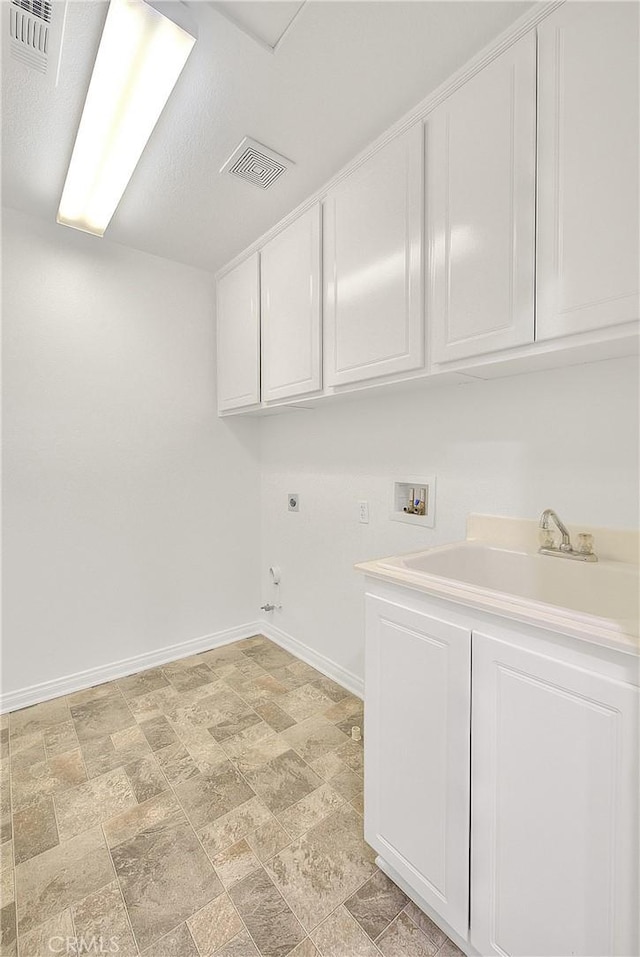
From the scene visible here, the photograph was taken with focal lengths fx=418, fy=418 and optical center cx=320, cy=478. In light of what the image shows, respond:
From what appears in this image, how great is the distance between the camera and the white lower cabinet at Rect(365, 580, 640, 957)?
2.44 ft

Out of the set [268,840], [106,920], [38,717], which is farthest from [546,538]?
[38,717]

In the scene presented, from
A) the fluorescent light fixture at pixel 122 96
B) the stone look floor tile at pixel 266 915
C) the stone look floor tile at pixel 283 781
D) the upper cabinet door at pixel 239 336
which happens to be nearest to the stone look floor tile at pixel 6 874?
the stone look floor tile at pixel 266 915

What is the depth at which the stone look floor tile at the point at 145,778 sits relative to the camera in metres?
1.58

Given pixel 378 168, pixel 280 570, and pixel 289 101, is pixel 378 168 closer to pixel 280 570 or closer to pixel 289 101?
pixel 289 101

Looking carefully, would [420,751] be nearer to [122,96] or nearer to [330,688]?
[330,688]

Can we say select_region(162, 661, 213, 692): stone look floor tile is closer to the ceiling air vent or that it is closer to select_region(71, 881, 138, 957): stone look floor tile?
select_region(71, 881, 138, 957): stone look floor tile

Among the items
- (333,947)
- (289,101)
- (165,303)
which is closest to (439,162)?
(289,101)

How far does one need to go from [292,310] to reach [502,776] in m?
1.92

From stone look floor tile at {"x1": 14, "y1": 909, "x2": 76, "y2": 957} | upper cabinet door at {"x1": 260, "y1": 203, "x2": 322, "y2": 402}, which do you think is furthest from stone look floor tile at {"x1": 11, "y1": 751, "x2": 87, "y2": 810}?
upper cabinet door at {"x1": 260, "y1": 203, "x2": 322, "y2": 402}

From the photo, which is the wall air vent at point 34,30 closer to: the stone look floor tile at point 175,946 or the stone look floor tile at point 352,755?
the stone look floor tile at point 175,946

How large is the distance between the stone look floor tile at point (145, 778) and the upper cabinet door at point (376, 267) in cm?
174

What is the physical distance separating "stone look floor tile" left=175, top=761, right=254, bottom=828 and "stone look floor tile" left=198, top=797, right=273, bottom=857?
0.02m

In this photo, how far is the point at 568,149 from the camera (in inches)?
41.5

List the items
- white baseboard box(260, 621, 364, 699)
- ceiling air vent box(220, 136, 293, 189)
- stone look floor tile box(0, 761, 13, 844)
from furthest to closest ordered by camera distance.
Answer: white baseboard box(260, 621, 364, 699) → ceiling air vent box(220, 136, 293, 189) → stone look floor tile box(0, 761, 13, 844)
